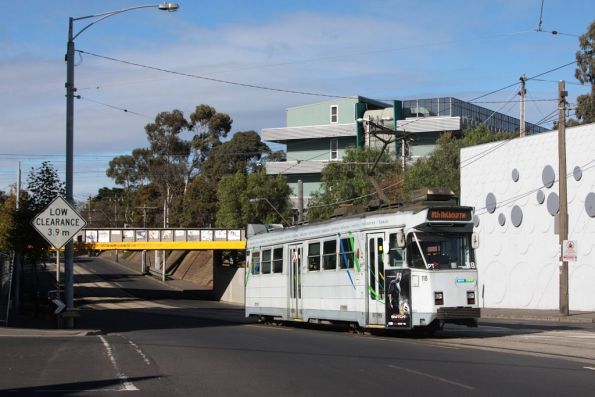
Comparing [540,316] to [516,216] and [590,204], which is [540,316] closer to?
[590,204]

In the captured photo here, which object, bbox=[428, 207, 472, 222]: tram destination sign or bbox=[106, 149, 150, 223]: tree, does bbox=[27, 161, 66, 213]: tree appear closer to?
bbox=[428, 207, 472, 222]: tram destination sign

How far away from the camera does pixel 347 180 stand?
5762 centimetres

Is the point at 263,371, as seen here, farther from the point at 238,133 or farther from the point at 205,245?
the point at 238,133

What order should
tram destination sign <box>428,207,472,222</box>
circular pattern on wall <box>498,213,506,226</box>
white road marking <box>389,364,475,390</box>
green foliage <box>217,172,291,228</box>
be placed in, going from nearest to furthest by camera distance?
white road marking <box>389,364,475,390</box> → tram destination sign <box>428,207,472,222</box> → circular pattern on wall <box>498,213,506,226</box> → green foliage <box>217,172,291,228</box>

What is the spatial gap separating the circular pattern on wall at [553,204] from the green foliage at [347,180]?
68.8 feet

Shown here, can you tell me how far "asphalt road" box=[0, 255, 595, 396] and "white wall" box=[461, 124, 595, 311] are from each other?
13.5 metres

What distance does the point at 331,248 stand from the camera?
21.0 meters

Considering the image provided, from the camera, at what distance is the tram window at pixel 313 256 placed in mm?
21797

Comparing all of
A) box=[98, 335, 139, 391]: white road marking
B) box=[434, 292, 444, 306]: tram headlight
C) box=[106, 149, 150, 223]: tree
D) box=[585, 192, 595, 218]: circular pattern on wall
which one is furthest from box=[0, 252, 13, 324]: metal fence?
box=[106, 149, 150, 223]: tree

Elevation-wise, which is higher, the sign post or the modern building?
the modern building

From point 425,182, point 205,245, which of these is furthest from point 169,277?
point 425,182

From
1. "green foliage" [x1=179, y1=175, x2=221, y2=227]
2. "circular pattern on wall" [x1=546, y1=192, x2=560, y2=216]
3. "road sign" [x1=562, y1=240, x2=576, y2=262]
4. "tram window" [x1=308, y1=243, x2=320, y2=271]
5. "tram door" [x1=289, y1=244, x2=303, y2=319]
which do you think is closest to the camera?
"tram window" [x1=308, y1=243, x2=320, y2=271]

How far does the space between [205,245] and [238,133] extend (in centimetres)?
2396

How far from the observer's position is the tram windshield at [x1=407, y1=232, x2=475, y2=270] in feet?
57.8
